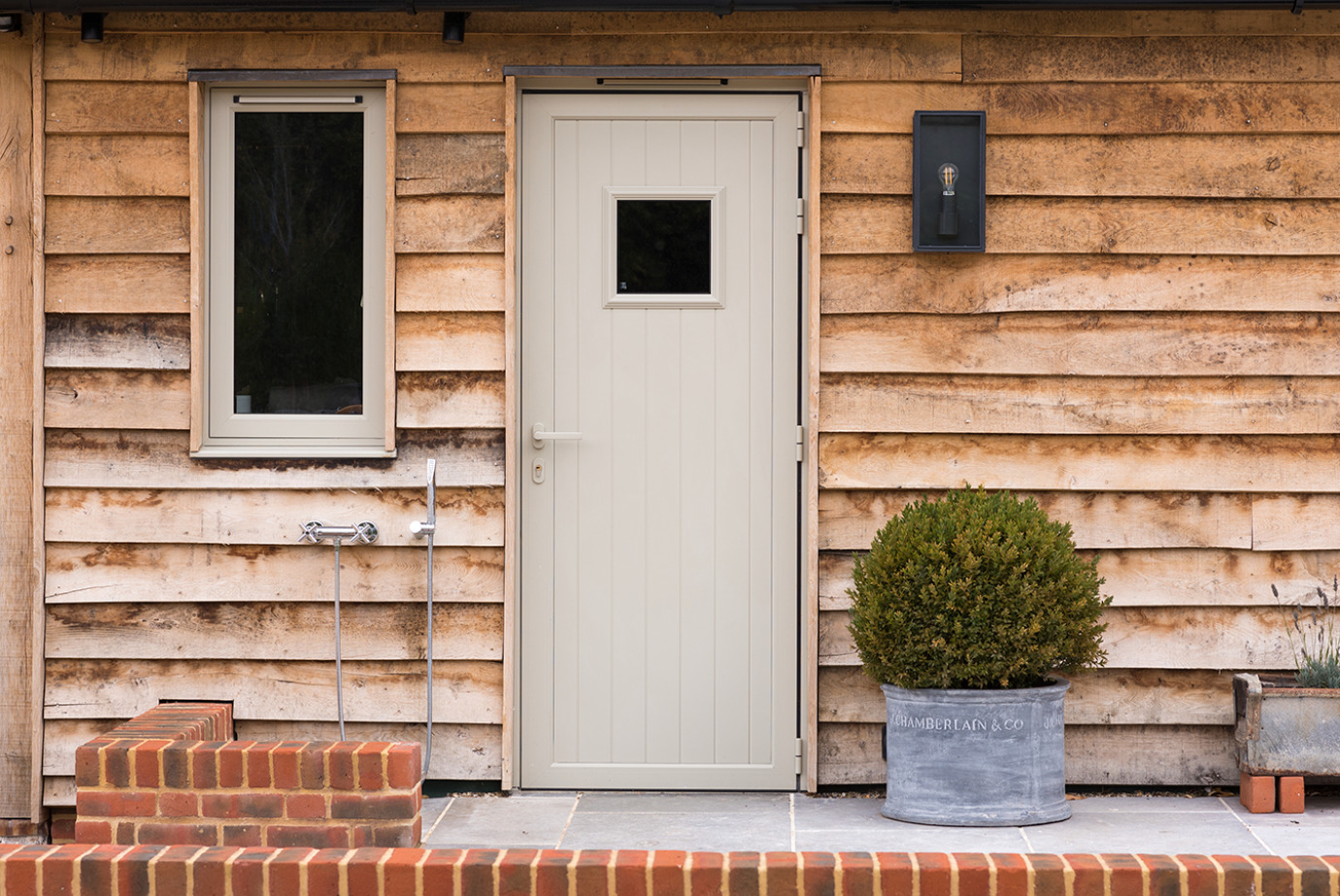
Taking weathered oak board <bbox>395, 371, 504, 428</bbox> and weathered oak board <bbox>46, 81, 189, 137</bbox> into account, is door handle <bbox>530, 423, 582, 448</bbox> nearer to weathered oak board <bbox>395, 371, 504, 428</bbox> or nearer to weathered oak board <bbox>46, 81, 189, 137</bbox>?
weathered oak board <bbox>395, 371, 504, 428</bbox>

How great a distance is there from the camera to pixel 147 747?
3.23 meters

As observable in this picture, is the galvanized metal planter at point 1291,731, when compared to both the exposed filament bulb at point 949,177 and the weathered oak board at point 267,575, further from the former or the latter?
the weathered oak board at point 267,575

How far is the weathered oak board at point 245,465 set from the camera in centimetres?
414

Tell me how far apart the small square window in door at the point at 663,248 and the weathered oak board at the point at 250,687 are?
4.29 ft

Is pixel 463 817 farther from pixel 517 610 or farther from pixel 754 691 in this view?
pixel 754 691

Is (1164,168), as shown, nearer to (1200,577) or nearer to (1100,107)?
(1100,107)

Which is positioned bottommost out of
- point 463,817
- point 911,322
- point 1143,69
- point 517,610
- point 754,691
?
point 463,817

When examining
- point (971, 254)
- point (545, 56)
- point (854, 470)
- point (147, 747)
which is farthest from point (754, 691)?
point (545, 56)

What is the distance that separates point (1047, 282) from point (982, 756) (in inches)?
59.3

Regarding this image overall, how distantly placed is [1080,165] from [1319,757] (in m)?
1.94

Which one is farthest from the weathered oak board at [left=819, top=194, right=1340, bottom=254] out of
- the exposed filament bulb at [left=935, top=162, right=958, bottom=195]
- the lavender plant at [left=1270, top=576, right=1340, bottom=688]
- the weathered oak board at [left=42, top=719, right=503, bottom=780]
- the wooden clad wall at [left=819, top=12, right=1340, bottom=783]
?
the weathered oak board at [left=42, top=719, right=503, bottom=780]

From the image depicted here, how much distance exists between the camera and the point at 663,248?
4203 mm

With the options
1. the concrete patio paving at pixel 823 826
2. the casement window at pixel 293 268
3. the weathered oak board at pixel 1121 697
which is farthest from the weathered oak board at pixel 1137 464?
the casement window at pixel 293 268

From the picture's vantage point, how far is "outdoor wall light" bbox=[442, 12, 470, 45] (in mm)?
4055
